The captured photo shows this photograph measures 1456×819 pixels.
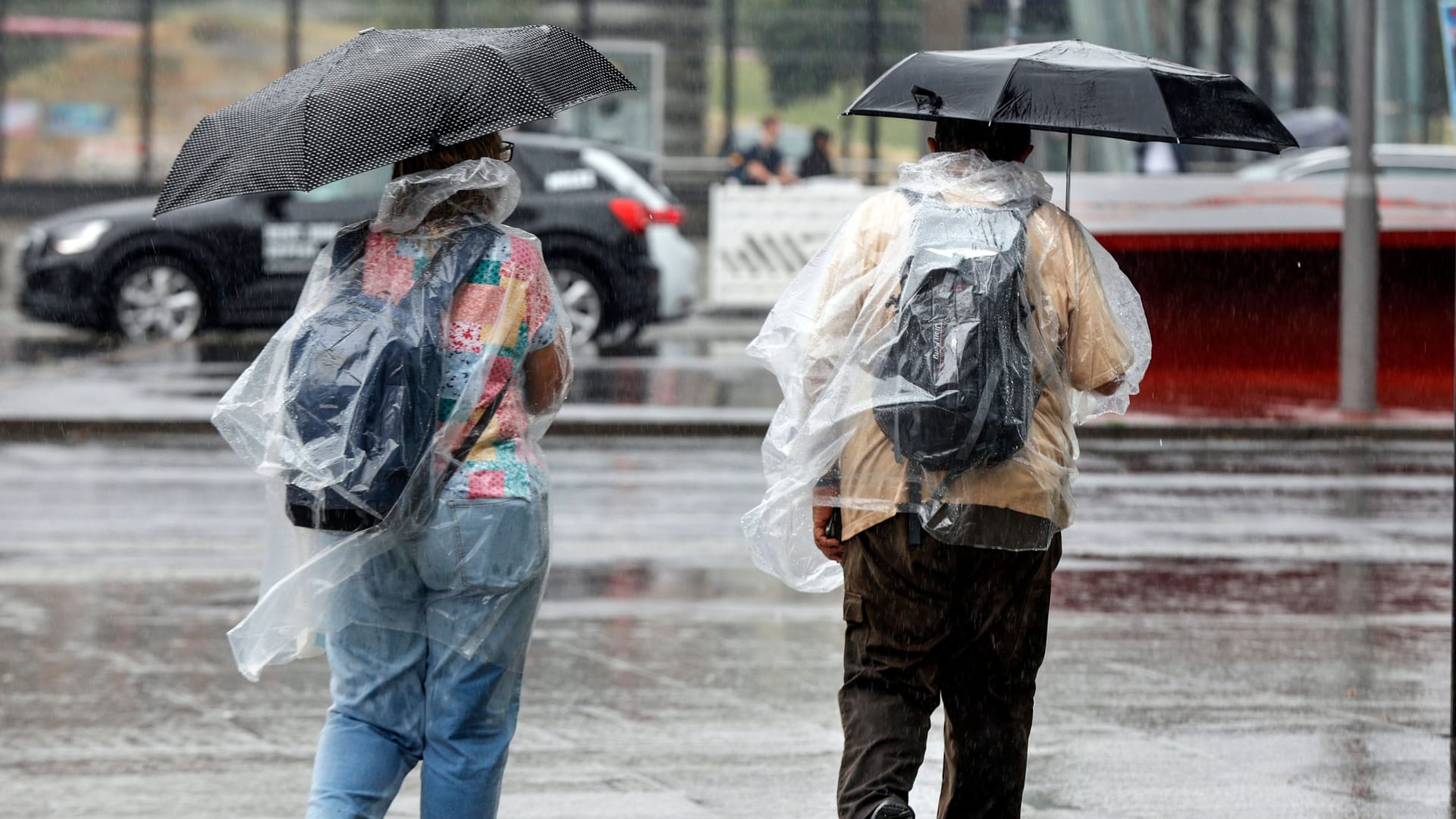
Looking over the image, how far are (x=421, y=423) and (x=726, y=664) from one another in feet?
10.4

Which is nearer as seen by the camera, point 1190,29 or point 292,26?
point 292,26

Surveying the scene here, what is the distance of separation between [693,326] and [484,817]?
1660cm

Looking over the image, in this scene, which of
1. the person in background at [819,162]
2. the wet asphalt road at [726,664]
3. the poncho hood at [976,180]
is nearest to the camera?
the poncho hood at [976,180]

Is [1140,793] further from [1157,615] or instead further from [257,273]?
[257,273]

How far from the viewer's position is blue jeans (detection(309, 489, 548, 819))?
3627 mm

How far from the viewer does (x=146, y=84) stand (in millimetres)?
24922

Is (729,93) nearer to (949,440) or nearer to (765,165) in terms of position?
(765,165)

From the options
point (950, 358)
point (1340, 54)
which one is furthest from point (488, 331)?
point (1340, 54)

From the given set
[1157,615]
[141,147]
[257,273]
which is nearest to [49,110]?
[141,147]

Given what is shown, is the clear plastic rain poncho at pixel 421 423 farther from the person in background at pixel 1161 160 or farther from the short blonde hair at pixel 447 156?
the person in background at pixel 1161 160

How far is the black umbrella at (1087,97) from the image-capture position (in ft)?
→ 12.7

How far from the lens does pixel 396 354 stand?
353cm

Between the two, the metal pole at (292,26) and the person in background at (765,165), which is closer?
the person in background at (765,165)

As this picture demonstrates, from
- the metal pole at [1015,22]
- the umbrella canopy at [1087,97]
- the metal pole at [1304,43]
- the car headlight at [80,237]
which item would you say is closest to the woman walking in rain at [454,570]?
the umbrella canopy at [1087,97]
